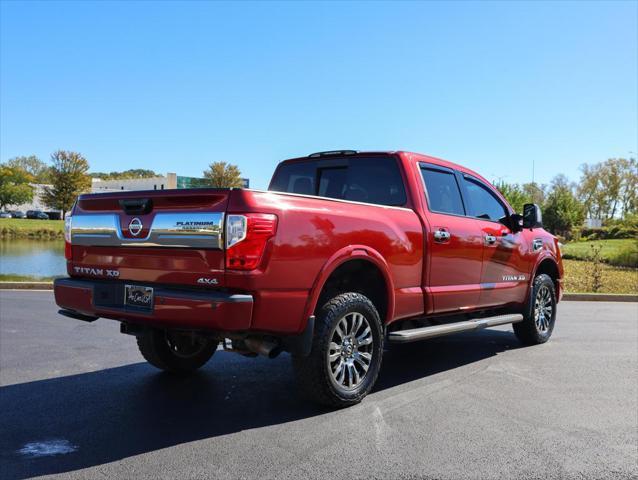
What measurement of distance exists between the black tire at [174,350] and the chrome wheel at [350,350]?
1399 mm

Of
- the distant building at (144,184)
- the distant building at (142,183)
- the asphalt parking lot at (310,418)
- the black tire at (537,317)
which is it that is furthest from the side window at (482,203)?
the distant building at (142,183)

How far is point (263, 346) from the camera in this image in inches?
156

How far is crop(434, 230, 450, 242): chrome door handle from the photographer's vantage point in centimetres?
524

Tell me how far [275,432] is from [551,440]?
183 cm

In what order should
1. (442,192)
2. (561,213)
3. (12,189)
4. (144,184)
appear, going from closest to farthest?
1. (442,192)
2. (561,213)
3. (144,184)
4. (12,189)

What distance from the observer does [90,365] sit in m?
5.63

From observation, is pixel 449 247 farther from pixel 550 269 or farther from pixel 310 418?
pixel 550 269

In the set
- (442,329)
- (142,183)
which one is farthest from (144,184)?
(442,329)

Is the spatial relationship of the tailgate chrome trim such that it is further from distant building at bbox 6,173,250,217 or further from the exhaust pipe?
distant building at bbox 6,173,250,217

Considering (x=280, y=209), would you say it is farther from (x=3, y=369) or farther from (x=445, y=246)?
(x=3, y=369)

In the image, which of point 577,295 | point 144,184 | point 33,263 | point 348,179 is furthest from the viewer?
point 144,184

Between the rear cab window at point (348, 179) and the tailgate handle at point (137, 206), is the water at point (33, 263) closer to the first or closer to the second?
the rear cab window at point (348, 179)

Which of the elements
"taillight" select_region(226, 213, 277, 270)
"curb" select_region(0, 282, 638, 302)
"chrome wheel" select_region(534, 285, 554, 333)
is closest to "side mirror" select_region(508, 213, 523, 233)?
"chrome wheel" select_region(534, 285, 554, 333)

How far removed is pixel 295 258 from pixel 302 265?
8 cm
